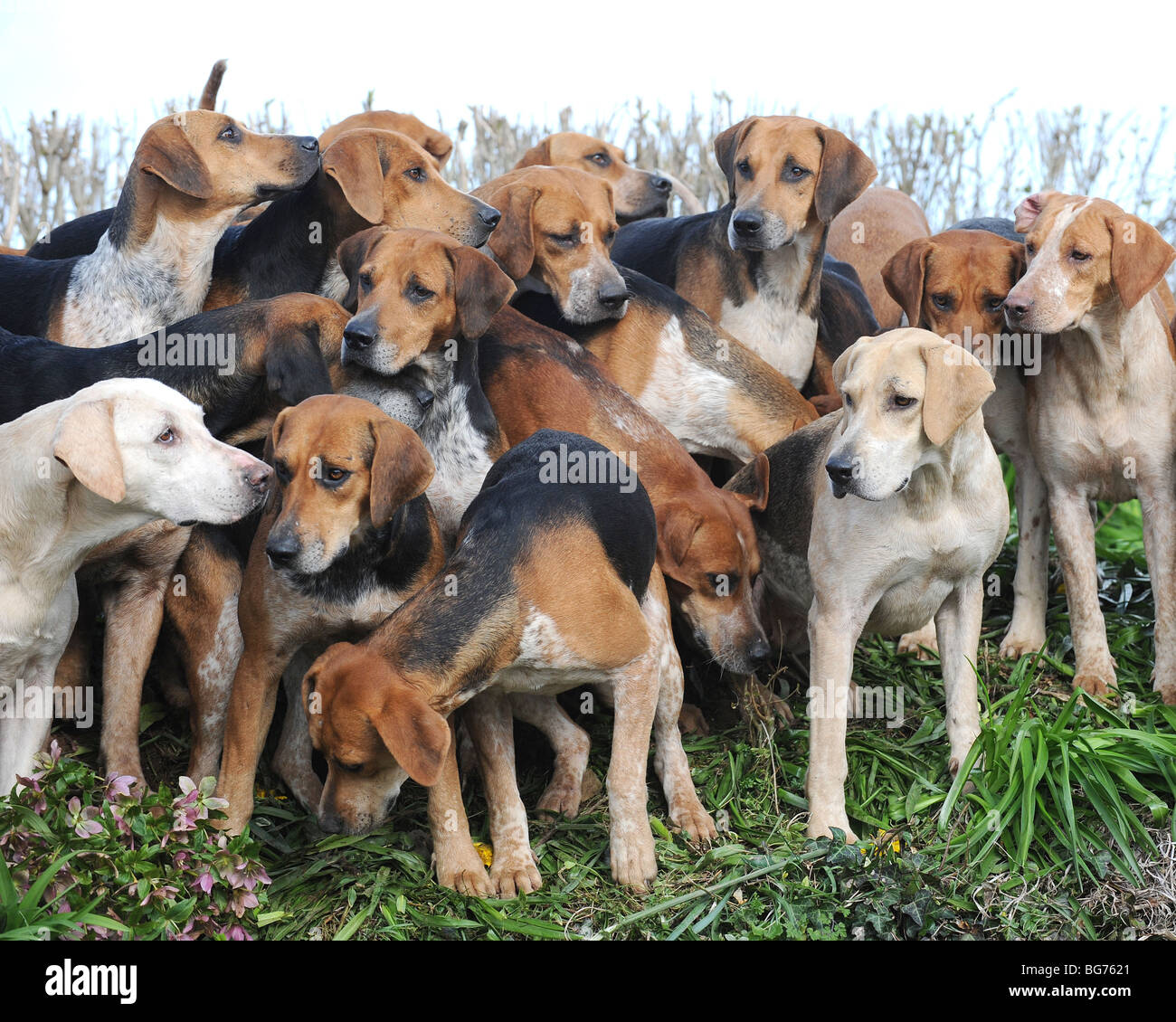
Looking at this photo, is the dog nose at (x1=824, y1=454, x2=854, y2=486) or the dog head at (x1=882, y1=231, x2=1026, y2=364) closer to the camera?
the dog nose at (x1=824, y1=454, x2=854, y2=486)

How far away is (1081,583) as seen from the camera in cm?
649

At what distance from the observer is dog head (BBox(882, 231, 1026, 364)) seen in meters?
6.46

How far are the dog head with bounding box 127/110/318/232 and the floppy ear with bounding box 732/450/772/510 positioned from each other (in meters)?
2.70

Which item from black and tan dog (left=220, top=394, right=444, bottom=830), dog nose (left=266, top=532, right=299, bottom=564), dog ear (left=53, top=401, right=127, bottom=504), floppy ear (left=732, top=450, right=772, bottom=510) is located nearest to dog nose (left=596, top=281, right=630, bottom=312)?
floppy ear (left=732, top=450, right=772, bottom=510)

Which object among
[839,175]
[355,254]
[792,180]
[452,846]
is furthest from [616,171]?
[452,846]

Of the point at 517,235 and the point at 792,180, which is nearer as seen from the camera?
the point at 517,235

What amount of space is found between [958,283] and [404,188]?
287 cm

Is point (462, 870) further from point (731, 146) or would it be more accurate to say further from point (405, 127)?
point (405, 127)

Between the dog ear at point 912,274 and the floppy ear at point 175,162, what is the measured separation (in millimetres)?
3434

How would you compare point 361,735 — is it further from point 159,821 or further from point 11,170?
point 11,170

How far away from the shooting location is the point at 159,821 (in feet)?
15.9

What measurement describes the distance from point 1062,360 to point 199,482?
4.10m

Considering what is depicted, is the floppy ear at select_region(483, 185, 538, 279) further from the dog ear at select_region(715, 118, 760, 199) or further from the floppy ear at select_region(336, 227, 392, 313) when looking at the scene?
the dog ear at select_region(715, 118, 760, 199)
